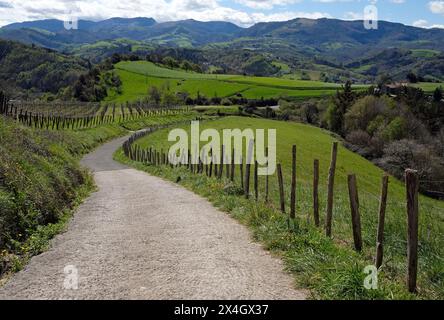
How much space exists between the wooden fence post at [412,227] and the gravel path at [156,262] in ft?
6.29

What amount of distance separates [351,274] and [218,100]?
14626cm

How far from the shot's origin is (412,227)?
25.5 feet

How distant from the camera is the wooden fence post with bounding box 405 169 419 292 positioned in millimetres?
7633

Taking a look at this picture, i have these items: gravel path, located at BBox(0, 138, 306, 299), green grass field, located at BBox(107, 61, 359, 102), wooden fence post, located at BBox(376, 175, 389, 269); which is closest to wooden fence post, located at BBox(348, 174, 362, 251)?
wooden fence post, located at BBox(376, 175, 389, 269)

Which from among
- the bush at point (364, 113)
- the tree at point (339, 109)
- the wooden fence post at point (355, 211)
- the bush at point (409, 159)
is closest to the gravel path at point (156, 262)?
the wooden fence post at point (355, 211)

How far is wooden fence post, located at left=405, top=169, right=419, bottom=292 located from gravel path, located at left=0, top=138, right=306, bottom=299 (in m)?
1.92

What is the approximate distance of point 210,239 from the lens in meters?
11.6

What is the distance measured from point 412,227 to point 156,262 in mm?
5303

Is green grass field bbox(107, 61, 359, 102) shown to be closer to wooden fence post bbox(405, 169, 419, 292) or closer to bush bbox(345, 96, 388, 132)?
bush bbox(345, 96, 388, 132)

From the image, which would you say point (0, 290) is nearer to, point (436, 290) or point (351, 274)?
point (351, 274)

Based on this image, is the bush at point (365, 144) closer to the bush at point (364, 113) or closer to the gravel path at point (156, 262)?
the bush at point (364, 113)

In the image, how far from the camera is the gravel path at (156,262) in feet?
25.7
